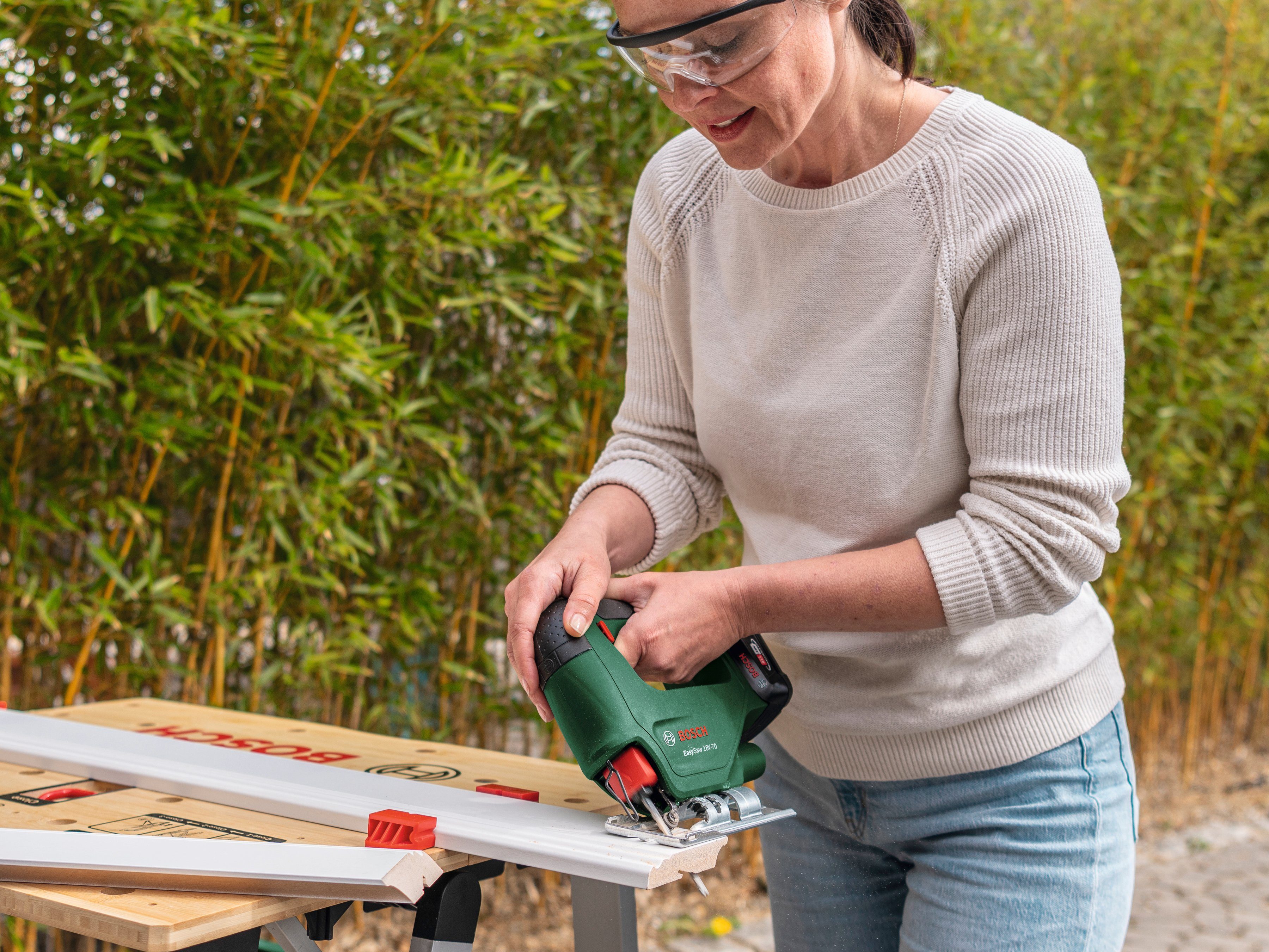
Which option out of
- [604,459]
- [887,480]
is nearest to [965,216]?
[887,480]

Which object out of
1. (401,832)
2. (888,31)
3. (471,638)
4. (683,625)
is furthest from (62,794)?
(471,638)

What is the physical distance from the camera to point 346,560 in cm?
228

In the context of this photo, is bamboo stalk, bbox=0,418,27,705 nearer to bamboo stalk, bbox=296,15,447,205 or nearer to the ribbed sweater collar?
bamboo stalk, bbox=296,15,447,205

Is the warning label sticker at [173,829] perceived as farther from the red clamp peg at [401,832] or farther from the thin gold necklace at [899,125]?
the thin gold necklace at [899,125]

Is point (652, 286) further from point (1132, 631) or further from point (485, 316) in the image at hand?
point (1132, 631)

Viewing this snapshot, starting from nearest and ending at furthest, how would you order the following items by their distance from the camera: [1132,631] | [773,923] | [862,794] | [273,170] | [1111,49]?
[862,794] → [773,923] → [273,170] → [1111,49] → [1132,631]

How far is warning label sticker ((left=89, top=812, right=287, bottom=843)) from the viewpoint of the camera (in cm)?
101

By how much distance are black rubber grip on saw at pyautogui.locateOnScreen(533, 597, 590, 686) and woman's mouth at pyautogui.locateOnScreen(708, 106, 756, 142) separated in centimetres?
45

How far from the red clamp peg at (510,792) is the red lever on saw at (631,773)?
0.18 m

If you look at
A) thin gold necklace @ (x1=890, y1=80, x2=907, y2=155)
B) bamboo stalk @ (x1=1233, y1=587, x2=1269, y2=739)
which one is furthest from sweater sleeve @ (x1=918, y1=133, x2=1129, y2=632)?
bamboo stalk @ (x1=1233, y1=587, x2=1269, y2=739)

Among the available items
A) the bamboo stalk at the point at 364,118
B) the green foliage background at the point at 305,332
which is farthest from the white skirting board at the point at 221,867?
the bamboo stalk at the point at 364,118

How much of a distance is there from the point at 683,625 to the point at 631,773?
0.47 ft

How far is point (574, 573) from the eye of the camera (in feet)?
3.51

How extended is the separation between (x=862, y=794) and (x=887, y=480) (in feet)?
1.10
